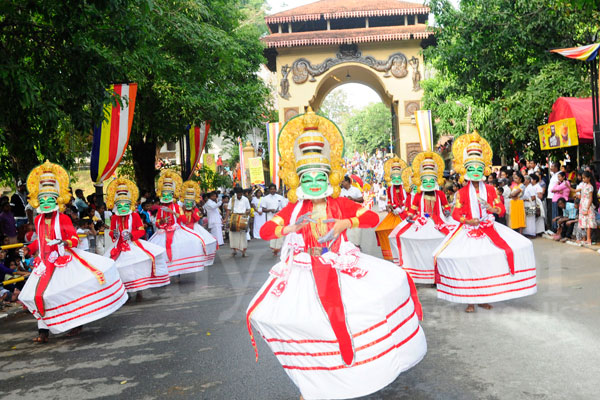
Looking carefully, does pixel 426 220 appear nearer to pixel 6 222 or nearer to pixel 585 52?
pixel 585 52

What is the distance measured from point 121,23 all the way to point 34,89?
5.97 ft

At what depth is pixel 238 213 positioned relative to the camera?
15.0 m

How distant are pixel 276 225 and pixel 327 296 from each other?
0.85m

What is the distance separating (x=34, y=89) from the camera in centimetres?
765

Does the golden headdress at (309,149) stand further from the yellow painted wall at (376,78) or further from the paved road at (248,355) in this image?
the yellow painted wall at (376,78)

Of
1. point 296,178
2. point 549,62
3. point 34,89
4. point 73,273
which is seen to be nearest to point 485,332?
point 296,178

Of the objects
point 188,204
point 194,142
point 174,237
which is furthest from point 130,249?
point 194,142

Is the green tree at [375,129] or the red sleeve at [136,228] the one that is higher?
the green tree at [375,129]

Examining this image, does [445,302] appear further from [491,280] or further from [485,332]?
[485,332]

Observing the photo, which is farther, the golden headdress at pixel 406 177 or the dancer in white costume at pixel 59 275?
the golden headdress at pixel 406 177

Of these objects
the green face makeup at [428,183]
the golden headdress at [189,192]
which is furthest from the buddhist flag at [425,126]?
the green face makeup at [428,183]

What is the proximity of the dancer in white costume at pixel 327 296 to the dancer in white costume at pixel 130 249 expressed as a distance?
4736 millimetres

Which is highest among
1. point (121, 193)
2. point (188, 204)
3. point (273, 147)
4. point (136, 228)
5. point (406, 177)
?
point (273, 147)

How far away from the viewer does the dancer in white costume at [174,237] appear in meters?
10.7
